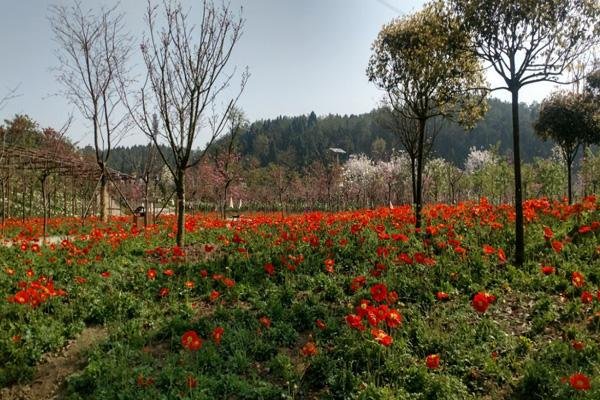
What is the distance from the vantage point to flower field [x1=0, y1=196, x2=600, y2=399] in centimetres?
491

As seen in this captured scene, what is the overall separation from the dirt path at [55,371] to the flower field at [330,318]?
0.11 metres

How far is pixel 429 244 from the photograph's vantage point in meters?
9.17

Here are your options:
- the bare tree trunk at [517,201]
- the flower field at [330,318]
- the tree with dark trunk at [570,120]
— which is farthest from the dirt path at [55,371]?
the tree with dark trunk at [570,120]

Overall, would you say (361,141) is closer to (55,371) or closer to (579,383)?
(55,371)

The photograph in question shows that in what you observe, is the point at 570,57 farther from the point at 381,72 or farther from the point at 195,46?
the point at 195,46

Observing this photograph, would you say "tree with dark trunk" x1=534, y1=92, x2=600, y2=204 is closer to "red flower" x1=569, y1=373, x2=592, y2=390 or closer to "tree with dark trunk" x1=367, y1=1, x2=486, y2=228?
"tree with dark trunk" x1=367, y1=1, x2=486, y2=228

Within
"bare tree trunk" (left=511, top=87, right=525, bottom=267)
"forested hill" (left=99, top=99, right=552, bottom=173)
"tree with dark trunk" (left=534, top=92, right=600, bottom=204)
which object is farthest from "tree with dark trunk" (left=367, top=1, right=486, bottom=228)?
"forested hill" (left=99, top=99, right=552, bottom=173)

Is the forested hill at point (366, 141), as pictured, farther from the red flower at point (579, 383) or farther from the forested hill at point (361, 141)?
the red flower at point (579, 383)

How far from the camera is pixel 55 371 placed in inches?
225

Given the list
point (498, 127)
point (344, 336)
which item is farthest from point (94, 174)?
A: point (498, 127)

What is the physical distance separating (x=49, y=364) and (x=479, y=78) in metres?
11.3

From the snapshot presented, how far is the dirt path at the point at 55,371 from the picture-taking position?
211 inches

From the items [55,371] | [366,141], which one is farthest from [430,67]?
[366,141]

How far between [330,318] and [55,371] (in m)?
3.79
